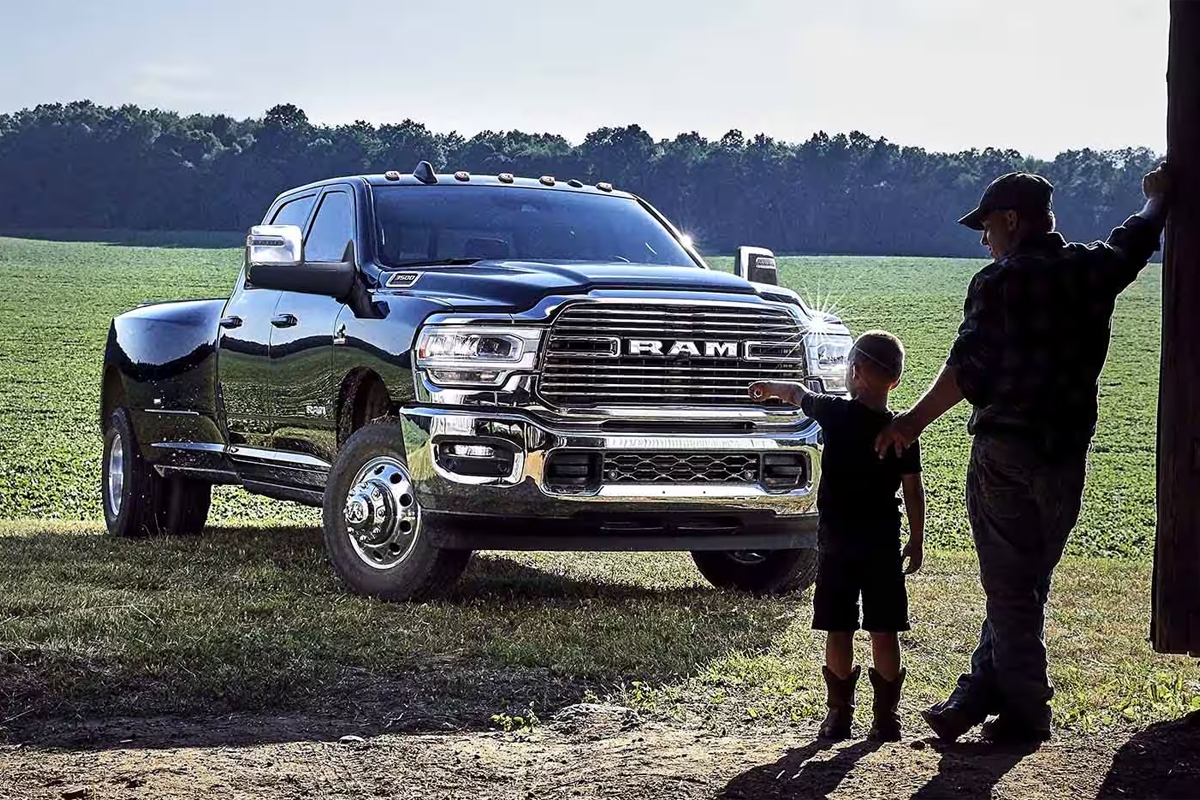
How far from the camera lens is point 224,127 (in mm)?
87000

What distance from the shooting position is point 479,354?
26.7 feet

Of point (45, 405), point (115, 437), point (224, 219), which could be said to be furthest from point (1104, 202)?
point (115, 437)

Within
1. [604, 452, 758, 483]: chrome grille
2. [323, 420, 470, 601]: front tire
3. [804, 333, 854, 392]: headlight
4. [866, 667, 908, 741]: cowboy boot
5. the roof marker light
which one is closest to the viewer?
[866, 667, 908, 741]: cowboy boot

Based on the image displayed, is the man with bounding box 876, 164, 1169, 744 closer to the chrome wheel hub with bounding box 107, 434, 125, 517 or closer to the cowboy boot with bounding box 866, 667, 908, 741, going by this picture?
the cowboy boot with bounding box 866, 667, 908, 741

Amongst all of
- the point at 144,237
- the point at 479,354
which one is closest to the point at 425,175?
the point at 479,354

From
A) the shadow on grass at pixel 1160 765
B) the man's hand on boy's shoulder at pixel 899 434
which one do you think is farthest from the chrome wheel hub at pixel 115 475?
the shadow on grass at pixel 1160 765

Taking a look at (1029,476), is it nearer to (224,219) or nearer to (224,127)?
(224,219)

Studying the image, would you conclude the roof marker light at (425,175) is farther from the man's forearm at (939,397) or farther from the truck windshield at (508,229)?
the man's forearm at (939,397)

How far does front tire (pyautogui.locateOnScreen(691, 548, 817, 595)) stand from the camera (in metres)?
9.43

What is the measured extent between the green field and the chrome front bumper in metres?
1.35

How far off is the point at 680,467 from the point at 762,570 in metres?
1.58

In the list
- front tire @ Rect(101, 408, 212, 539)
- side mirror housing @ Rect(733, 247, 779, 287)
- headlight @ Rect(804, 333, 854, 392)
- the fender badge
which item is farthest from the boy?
front tire @ Rect(101, 408, 212, 539)

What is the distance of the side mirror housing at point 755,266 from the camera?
972 cm

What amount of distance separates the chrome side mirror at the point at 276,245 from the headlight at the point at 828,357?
2.63m
